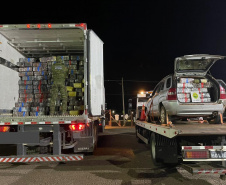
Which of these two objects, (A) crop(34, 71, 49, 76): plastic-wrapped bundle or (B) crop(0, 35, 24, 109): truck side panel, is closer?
(B) crop(0, 35, 24, 109): truck side panel

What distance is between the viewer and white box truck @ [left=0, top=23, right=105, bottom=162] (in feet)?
19.7

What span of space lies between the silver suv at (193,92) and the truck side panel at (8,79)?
4.48 metres

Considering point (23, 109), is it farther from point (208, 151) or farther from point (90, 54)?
point (208, 151)

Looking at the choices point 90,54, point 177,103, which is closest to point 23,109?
point 90,54

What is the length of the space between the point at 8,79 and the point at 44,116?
201 cm

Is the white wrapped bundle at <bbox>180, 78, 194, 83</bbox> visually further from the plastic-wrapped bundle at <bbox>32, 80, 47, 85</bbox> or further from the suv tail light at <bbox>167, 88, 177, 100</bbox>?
the plastic-wrapped bundle at <bbox>32, 80, 47, 85</bbox>

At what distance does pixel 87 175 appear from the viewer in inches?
237

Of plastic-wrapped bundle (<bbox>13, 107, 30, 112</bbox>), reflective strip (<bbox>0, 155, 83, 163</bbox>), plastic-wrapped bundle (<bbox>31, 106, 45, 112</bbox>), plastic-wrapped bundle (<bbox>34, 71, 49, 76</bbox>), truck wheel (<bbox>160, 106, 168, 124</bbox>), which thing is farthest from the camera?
plastic-wrapped bundle (<bbox>34, 71, 49, 76</bbox>)

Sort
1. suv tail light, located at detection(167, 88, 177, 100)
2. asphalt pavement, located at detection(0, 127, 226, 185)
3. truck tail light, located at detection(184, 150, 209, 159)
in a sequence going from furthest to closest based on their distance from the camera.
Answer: suv tail light, located at detection(167, 88, 177, 100) < asphalt pavement, located at detection(0, 127, 226, 185) < truck tail light, located at detection(184, 150, 209, 159)

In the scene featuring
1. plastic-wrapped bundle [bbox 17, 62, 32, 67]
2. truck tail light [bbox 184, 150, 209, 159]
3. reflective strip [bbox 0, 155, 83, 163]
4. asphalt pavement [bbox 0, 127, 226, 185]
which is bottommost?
asphalt pavement [bbox 0, 127, 226, 185]

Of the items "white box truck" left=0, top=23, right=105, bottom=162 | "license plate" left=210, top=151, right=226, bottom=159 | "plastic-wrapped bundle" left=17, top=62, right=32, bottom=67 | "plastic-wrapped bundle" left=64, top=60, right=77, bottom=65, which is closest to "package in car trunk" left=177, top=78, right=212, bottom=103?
"license plate" left=210, top=151, right=226, bottom=159

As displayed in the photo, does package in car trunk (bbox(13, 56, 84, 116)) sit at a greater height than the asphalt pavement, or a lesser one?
greater

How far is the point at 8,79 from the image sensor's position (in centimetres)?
761

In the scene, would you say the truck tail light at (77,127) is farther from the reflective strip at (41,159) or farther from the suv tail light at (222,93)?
the suv tail light at (222,93)
